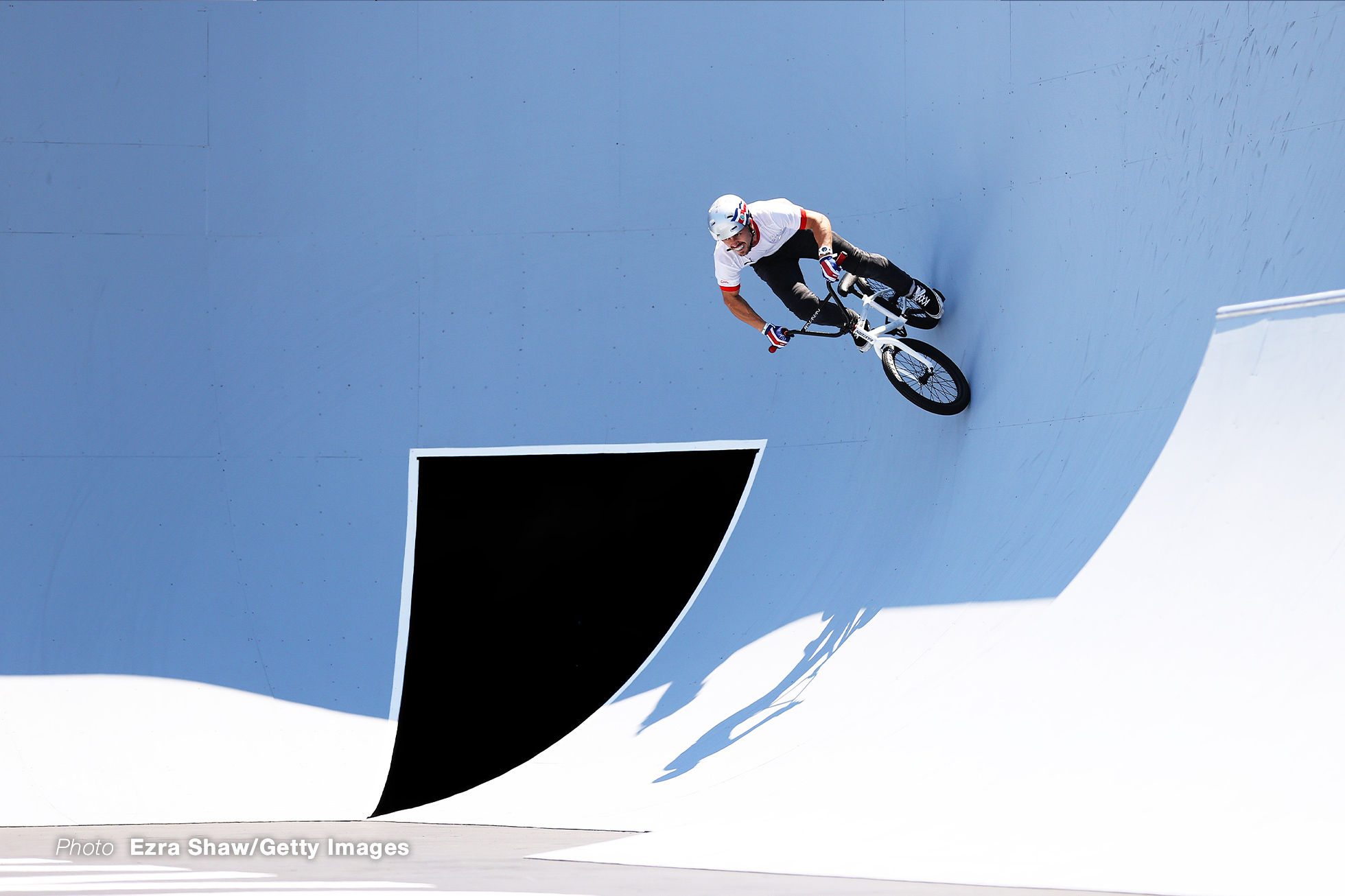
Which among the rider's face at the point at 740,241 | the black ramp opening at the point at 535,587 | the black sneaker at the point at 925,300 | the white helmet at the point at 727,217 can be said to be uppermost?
the white helmet at the point at 727,217

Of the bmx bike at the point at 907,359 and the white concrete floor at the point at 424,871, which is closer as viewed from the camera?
the white concrete floor at the point at 424,871

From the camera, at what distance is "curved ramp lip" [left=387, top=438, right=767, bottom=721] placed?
6555mm

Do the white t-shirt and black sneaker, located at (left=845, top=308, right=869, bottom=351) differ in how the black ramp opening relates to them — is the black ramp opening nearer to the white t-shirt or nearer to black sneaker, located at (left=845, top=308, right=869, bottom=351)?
black sneaker, located at (left=845, top=308, right=869, bottom=351)

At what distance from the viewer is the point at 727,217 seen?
5711 millimetres

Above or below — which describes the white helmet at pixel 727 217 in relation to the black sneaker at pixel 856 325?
above

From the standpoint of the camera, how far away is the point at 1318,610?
11.5ft

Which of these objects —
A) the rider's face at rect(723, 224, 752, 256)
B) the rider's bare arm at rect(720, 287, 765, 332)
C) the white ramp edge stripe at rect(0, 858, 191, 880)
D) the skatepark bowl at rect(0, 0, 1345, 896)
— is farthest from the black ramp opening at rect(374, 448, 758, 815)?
the rider's face at rect(723, 224, 752, 256)

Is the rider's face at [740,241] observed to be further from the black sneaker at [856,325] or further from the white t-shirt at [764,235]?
the black sneaker at [856,325]

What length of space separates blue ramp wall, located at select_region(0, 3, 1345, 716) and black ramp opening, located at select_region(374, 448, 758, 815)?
220 millimetres

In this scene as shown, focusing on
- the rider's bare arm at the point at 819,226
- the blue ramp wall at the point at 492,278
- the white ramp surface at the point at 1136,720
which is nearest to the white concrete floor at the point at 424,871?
the white ramp surface at the point at 1136,720

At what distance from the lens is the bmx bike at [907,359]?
6.03 meters

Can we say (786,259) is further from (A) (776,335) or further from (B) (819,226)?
(A) (776,335)

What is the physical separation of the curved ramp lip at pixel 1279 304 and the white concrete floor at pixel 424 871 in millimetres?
2840

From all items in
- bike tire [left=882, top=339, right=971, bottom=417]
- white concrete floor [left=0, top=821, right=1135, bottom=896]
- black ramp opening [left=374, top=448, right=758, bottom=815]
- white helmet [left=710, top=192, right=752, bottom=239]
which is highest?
white helmet [left=710, top=192, right=752, bottom=239]
